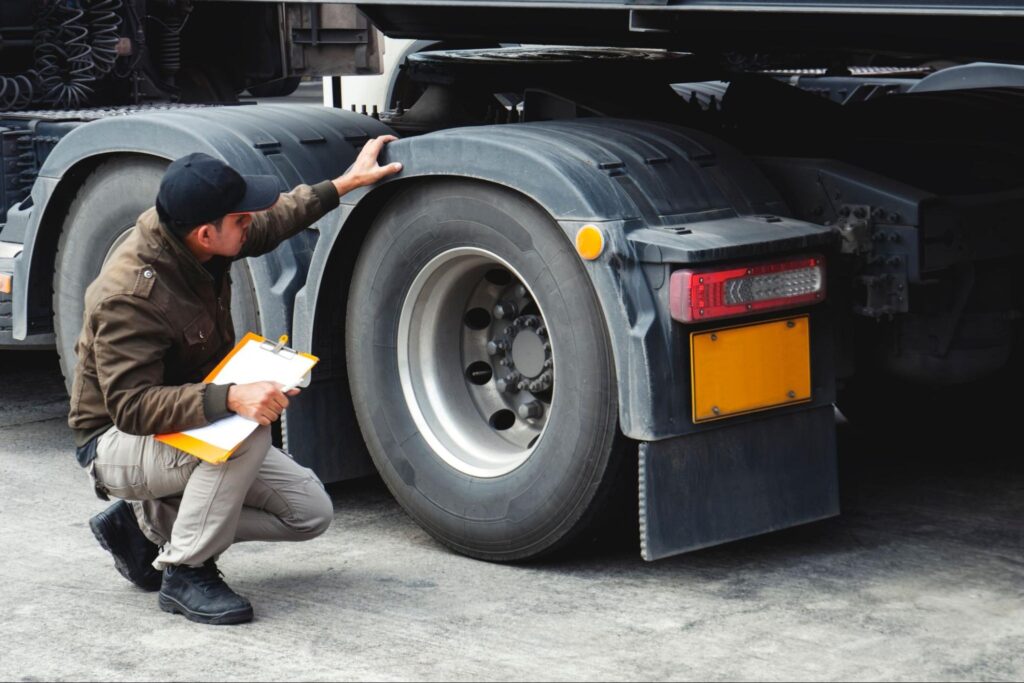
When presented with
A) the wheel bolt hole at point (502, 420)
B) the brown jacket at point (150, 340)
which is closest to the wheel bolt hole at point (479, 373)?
the wheel bolt hole at point (502, 420)

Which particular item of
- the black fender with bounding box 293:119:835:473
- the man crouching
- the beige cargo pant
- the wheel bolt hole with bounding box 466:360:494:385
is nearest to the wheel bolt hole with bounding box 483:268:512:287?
the wheel bolt hole with bounding box 466:360:494:385

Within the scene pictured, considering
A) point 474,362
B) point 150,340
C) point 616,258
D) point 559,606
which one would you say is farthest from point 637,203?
point 150,340

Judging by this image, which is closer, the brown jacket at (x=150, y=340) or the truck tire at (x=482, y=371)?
the brown jacket at (x=150, y=340)

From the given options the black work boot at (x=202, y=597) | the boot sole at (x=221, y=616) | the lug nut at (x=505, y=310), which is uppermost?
the lug nut at (x=505, y=310)

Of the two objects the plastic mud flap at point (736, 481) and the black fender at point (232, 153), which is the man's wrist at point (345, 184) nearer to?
the black fender at point (232, 153)

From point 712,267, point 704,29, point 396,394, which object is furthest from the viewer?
point 396,394

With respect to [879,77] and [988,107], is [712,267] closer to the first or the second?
[988,107]

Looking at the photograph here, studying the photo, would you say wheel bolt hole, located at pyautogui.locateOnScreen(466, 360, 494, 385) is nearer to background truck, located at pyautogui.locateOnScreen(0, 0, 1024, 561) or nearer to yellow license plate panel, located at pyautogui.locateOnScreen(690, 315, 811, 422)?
background truck, located at pyautogui.locateOnScreen(0, 0, 1024, 561)

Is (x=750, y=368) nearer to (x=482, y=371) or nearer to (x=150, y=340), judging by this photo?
(x=482, y=371)

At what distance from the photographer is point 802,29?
4445 mm

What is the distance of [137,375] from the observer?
427 cm

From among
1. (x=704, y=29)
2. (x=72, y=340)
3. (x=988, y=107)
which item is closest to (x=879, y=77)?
(x=988, y=107)

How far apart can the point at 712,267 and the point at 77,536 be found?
2.17 metres

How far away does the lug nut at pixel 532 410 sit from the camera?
16.3ft
